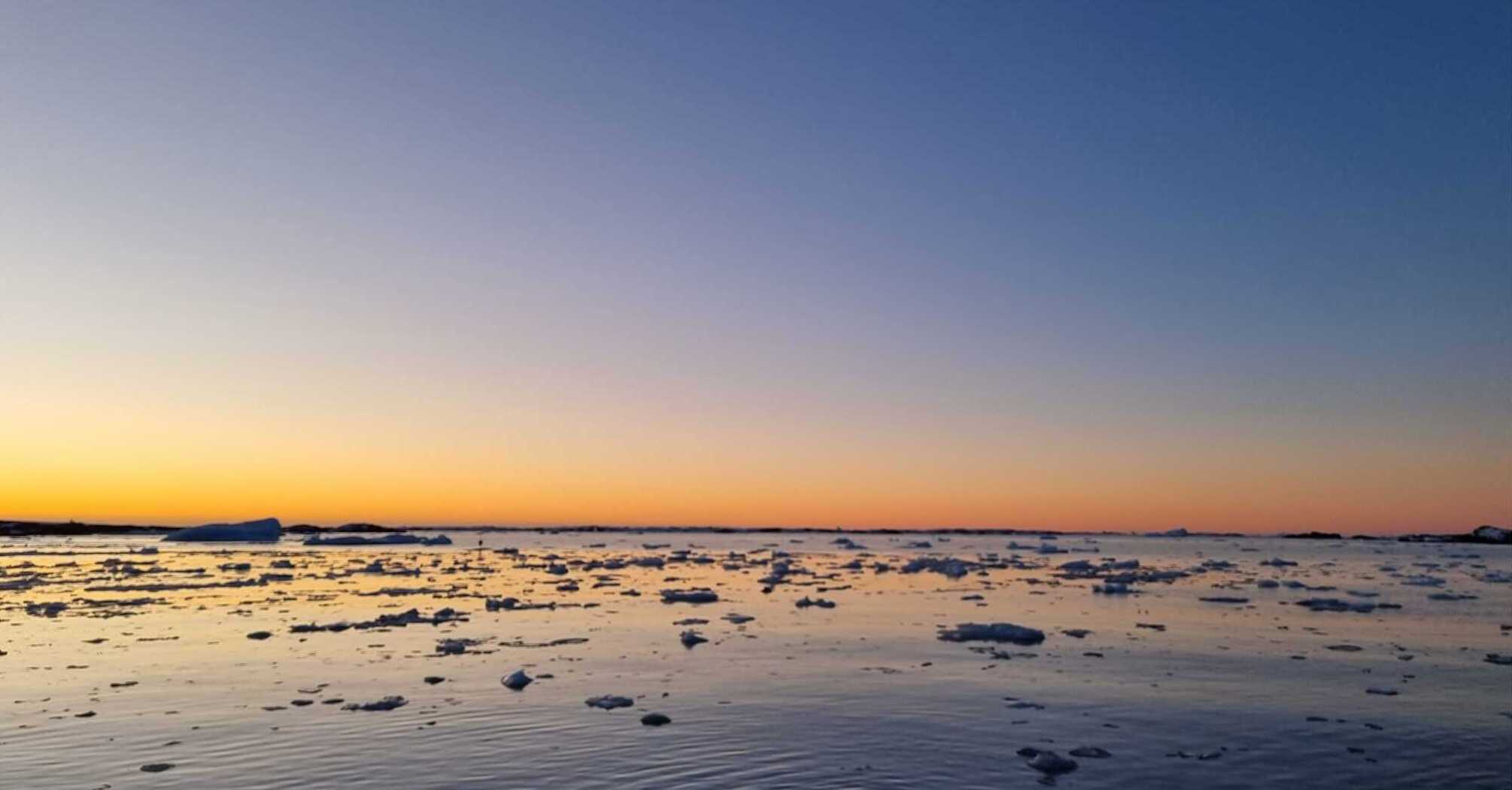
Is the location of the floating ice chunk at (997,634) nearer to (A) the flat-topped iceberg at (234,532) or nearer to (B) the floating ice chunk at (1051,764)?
(B) the floating ice chunk at (1051,764)

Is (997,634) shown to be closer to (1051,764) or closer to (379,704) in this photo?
(1051,764)

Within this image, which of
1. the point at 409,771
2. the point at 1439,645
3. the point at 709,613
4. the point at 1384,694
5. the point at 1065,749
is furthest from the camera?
the point at 709,613

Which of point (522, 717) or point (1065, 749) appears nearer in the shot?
point (1065, 749)

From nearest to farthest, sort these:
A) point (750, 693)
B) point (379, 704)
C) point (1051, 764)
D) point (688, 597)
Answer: point (1051, 764), point (379, 704), point (750, 693), point (688, 597)

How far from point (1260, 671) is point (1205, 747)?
654 centimetres

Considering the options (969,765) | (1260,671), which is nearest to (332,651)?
(969,765)

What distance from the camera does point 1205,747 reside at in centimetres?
1120

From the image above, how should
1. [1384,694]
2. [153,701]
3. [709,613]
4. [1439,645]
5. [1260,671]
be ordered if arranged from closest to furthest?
[153,701], [1384,694], [1260,671], [1439,645], [709,613]

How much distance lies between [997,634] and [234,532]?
271 feet

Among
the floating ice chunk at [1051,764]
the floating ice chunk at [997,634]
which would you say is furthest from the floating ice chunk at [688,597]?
the floating ice chunk at [1051,764]

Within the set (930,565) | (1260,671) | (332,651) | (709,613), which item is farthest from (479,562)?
(1260,671)

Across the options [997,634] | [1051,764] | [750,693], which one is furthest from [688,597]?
[1051,764]

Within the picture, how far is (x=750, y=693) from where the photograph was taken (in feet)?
47.6

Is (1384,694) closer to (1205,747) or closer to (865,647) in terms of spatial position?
(1205,747)
